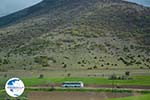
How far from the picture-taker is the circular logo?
16953 mm

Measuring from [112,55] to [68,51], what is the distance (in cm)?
1144

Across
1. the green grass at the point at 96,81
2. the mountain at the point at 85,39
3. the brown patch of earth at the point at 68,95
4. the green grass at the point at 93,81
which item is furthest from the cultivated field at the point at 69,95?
the mountain at the point at 85,39

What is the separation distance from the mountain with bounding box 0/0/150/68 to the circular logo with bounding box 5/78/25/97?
81966 mm

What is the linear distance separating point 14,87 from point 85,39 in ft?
370

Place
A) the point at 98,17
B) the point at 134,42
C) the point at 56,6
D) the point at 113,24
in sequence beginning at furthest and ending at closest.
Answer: the point at 56,6 < the point at 98,17 < the point at 113,24 < the point at 134,42

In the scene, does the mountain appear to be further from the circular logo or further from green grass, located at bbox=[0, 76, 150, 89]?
the circular logo

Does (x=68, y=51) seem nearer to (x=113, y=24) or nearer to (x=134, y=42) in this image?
(x=134, y=42)

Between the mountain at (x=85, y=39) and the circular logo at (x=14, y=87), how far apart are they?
8197 centimetres

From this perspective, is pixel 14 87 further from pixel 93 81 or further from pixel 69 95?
pixel 93 81

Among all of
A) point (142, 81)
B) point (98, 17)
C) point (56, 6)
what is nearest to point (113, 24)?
point (98, 17)

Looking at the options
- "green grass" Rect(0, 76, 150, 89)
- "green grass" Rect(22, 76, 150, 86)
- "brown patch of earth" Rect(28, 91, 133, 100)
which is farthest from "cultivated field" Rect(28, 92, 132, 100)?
"green grass" Rect(22, 76, 150, 86)

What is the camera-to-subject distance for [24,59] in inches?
4284

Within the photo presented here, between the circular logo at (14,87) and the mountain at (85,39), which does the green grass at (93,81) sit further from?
the circular logo at (14,87)

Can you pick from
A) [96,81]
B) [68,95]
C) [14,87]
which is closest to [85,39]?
[96,81]
